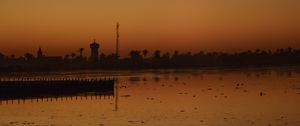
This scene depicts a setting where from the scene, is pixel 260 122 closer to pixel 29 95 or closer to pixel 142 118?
pixel 142 118

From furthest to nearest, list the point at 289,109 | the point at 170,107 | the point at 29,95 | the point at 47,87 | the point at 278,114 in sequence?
the point at 47,87
the point at 29,95
the point at 170,107
the point at 289,109
the point at 278,114

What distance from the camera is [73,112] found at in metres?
57.4

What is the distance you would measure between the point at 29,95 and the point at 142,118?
41496 mm

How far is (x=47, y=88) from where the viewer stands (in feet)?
303

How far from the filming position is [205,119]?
4772 centimetres

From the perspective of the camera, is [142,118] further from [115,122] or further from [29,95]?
[29,95]

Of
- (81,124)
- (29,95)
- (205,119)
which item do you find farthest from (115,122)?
(29,95)

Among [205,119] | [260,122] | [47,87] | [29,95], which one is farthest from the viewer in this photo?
[47,87]

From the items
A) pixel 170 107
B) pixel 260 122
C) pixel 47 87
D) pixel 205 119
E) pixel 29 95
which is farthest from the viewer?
pixel 47 87

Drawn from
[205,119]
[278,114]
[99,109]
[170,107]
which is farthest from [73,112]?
[278,114]

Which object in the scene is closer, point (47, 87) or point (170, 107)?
point (170, 107)

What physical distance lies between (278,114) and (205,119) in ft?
25.9

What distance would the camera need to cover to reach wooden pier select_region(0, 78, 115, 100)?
282ft

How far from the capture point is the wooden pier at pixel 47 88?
85938mm
